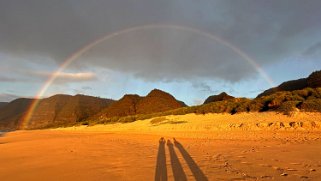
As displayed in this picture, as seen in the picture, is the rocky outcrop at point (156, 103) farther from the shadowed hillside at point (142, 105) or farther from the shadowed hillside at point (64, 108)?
the shadowed hillside at point (64, 108)

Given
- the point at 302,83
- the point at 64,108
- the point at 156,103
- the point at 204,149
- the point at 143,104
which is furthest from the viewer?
the point at 64,108

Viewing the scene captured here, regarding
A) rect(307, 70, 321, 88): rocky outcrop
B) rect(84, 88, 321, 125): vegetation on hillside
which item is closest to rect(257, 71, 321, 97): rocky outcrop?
rect(307, 70, 321, 88): rocky outcrop

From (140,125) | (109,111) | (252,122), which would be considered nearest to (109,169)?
(252,122)

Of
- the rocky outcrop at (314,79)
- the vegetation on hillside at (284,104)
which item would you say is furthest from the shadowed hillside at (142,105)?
the vegetation on hillside at (284,104)

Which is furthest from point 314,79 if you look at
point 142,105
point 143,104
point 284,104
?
point 143,104

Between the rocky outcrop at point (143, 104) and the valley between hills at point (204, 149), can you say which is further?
the rocky outcrop at point (143, 104)

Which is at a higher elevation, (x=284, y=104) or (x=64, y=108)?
(x=64, y=108)

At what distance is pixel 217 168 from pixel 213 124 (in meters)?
16.2

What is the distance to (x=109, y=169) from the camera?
9031mm

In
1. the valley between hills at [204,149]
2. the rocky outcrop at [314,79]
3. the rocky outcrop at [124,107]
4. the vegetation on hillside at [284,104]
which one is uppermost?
the rocky outcrop at [124,107]

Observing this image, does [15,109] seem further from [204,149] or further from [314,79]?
[204,149]

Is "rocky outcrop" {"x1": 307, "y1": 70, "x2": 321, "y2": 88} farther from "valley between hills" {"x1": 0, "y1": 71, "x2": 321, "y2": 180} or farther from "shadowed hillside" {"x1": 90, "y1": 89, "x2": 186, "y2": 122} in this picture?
"shadowed hillside" {"x1": 90, "y1": 89, "x2": 186, "y2": 122}

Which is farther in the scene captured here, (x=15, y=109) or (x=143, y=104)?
(x=15, y=109)

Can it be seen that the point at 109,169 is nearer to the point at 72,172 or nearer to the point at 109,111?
the point at 72,172
